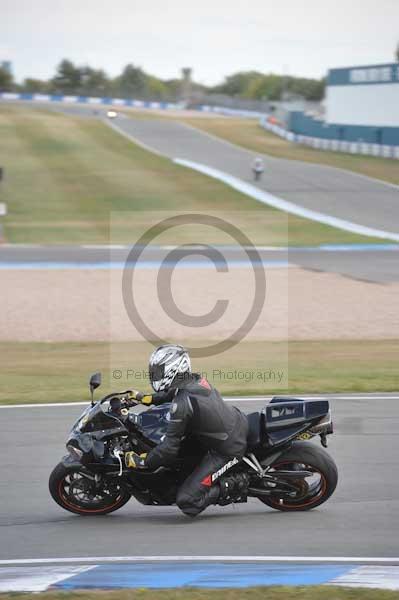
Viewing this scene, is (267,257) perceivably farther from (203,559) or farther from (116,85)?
(116,85)

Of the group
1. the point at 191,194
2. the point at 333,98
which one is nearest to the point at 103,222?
the point at 191,194

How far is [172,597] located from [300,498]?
2164 millimetres

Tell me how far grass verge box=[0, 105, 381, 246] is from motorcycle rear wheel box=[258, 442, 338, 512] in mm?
24162

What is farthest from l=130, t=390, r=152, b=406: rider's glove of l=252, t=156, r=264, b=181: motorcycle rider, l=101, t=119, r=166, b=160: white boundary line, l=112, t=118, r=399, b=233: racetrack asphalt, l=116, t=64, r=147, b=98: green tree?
l=116, t=64, r=147, b=98: green tree

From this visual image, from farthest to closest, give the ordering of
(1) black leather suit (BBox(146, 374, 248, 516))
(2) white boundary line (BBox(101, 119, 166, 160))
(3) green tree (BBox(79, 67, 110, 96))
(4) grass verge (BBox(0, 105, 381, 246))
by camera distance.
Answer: (3) green tree (BBox(79, 67, 110, 96)) < (2) white boundary line (BBox(101, 119, 166, 160)) < (4) grass verge (BBox(0, 105, 381, 246)) < (1) black leather suit (BBox(146, 374, 248, 516))

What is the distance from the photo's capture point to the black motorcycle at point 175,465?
7.39 meters

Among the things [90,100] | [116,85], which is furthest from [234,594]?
[116,85]

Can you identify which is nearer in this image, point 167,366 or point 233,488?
point 167,366

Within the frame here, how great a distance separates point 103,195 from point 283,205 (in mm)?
9093

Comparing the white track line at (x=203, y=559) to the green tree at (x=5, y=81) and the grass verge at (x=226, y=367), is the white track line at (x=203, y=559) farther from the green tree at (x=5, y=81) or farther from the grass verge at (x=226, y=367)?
the green tree at (x=5, y=81)

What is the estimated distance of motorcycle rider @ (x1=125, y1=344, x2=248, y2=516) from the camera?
7.20 metres

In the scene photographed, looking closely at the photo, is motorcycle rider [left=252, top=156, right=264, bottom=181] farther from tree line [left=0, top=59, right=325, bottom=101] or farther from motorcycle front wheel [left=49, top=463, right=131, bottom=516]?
tree line [left=0, top=59, right=325, bottom=101]

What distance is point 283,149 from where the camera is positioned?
201 ft

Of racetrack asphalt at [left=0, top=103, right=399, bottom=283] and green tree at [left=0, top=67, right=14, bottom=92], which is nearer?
racetrack asphalt at [left=0, top=103, right=399, bottom=283]
